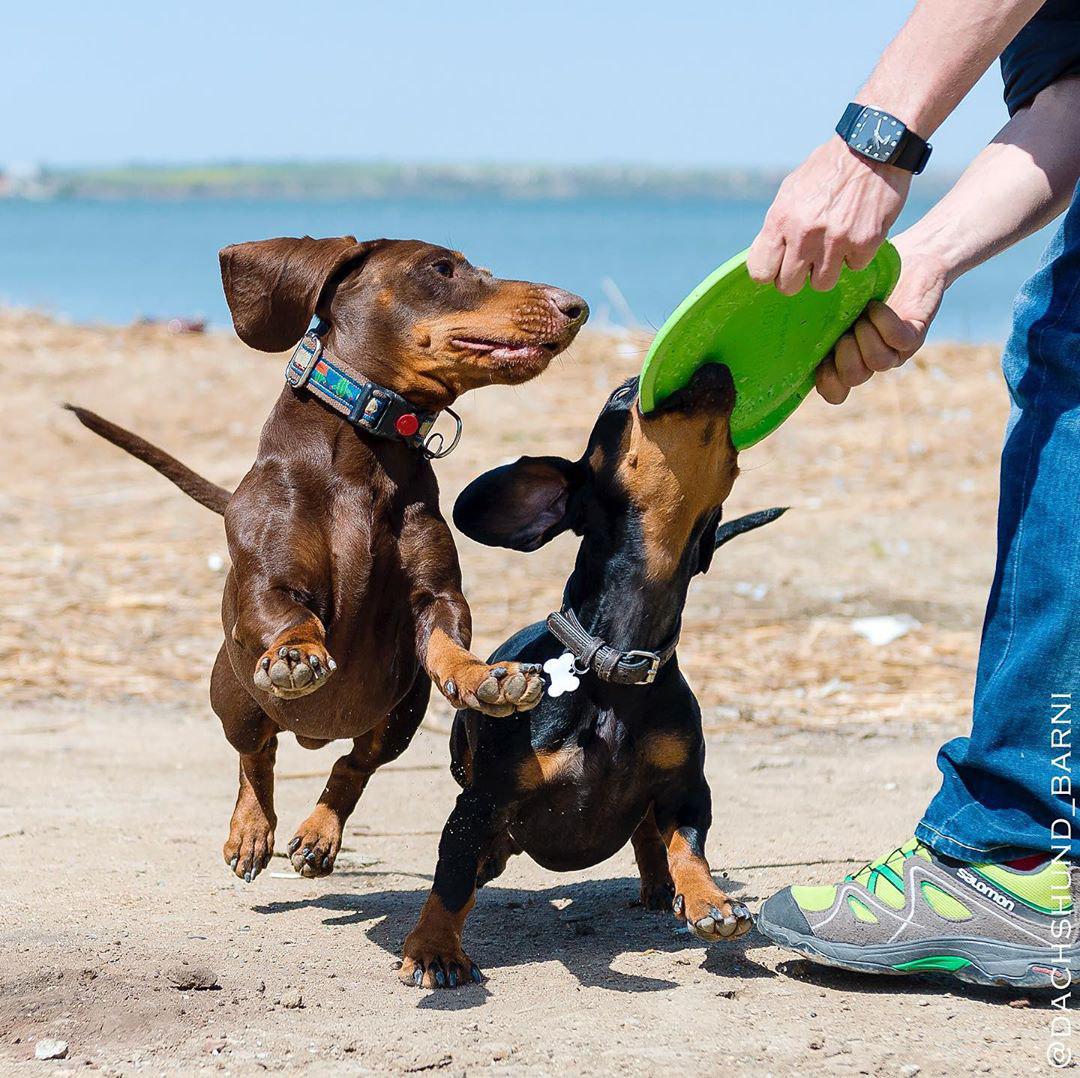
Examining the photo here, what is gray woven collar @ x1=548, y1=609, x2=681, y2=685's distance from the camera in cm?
317

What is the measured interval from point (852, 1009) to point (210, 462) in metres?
6.68

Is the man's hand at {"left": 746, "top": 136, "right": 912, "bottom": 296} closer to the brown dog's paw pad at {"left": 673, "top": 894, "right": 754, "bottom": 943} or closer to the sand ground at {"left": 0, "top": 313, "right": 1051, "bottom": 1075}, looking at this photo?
the brown dog's paw pad at {"left": 673, "top": 894, "right": 754, "bottom": 943}

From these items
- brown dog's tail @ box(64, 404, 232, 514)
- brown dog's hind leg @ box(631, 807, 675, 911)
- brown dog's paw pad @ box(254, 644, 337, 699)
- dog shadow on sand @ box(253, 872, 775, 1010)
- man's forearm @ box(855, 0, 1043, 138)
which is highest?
man's forearm @ box(855, 0, 1043, 138)

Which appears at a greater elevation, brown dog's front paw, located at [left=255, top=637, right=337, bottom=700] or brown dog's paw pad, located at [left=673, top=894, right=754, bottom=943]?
brown dog's front paw, located at [left=255, top=637, right=337, bottom=700]

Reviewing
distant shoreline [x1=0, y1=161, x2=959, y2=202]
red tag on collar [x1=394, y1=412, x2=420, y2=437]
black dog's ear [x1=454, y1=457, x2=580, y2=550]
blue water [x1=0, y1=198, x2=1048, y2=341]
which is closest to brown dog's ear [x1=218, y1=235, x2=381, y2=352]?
red tag on collar [x1=394, y1=412, x2=420, y2=437]

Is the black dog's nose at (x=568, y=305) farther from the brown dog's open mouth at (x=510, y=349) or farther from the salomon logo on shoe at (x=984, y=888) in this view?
the salomon logo on shoe at (x=984, y=888)

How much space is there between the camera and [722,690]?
5.77 metres

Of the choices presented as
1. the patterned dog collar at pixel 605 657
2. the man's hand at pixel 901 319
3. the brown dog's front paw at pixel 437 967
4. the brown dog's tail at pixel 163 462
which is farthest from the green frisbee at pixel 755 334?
the brown dog's tail at pixel 163 462

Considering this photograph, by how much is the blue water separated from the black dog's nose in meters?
0.20

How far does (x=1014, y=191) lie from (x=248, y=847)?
2389 millimetres

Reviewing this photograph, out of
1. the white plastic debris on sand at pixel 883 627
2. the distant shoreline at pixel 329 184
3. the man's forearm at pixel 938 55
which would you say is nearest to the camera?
the man's forearm at pixel 938 55

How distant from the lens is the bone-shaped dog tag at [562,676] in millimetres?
3215

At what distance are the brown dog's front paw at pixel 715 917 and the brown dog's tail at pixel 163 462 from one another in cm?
184

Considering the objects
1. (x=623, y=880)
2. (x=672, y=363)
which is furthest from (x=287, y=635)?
(x=623, y=880)
